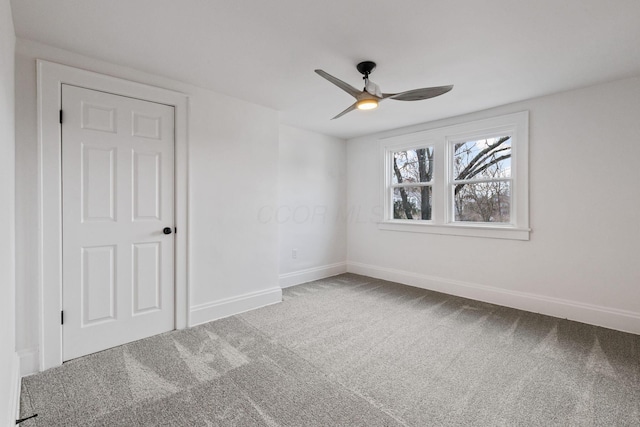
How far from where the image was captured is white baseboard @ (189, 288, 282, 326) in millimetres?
2963

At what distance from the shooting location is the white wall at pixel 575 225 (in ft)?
9.09

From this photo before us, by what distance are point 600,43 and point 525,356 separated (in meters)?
2.41

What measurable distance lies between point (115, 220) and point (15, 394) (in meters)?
1.27

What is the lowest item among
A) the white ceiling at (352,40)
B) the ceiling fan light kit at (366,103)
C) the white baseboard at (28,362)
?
the white baseboard at (28,362)

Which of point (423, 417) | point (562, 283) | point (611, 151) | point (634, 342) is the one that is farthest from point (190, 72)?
point (634, 342)

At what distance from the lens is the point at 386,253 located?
15.4 ft

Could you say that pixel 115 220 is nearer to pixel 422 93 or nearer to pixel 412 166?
pixel 422 93

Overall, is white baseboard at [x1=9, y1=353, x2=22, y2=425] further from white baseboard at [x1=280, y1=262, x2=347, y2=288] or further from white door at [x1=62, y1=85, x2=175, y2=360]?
white baseboard at [x1=280, y1=262, x2=347, y2=288]

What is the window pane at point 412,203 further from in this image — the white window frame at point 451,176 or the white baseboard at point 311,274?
the white baseboard at point 311,274

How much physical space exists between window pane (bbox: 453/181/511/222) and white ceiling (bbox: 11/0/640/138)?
114 cm

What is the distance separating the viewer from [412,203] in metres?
4.51

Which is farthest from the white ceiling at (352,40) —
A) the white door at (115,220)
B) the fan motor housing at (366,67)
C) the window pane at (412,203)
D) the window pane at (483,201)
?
the window pane at (412,203)

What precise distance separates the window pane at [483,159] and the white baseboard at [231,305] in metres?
2.91

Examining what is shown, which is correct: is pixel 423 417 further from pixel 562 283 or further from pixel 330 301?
pixel 562 283
